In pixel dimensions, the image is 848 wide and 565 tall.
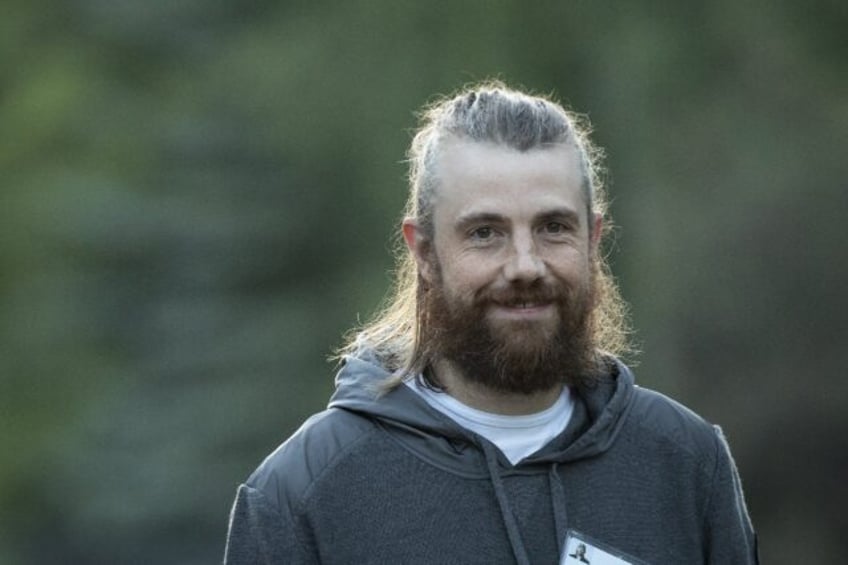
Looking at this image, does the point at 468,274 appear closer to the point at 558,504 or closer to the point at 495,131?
the point at 495,131

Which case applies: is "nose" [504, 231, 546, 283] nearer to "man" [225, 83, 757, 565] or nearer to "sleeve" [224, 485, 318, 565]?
"man" [225, 83, 757, 565]

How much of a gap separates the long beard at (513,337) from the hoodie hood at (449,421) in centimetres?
11

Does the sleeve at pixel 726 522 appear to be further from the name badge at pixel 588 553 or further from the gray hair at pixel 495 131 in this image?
the gray hair at pixel 495 131

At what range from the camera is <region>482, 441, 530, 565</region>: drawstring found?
4688mm

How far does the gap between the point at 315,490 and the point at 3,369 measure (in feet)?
31.2

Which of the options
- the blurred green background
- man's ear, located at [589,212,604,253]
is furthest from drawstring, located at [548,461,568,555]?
the blurred green background

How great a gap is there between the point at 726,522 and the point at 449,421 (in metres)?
0.63

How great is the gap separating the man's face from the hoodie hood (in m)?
0.12

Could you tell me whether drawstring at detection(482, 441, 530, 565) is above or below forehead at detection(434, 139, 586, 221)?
below

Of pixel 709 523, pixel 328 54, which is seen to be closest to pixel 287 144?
pixel 328 54

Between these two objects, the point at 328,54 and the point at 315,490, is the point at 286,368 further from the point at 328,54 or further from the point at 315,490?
the point at 315,490

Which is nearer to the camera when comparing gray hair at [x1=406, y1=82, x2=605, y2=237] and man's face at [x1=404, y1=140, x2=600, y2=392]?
man's face at [x1=404, y1=140, x2=600, y2=392]

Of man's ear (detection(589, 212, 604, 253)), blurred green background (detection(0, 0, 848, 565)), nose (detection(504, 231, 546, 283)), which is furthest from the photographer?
blurred green background (detection(0, 0, 848, 565))

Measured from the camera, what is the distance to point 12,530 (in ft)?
45.6
